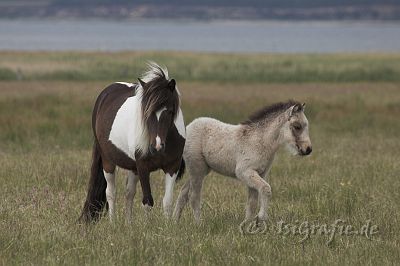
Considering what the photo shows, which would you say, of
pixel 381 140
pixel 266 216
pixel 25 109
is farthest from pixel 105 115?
pixel 25 109

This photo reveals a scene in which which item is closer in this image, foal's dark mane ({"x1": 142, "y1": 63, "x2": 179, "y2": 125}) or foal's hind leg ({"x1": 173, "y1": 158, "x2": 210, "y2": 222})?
foal's dark mane ({"x1": 142, "y1": 63, "x2": 179, "y2": 125})

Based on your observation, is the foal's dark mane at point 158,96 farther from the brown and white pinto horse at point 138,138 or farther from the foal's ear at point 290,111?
the foal's ear at point 290,111

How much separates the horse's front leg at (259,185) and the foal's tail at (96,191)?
5.56 ft

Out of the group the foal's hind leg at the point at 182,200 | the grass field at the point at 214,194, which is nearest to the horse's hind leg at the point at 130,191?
the grass field at the point at 214,194

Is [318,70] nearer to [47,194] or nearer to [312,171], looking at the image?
[312,171]

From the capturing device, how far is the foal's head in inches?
341

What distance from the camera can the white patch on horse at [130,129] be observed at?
888 cm

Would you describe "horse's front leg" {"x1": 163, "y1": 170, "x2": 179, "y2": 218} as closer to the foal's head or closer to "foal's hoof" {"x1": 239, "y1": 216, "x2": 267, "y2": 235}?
the foal's head

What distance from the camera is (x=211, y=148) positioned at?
9.77 m

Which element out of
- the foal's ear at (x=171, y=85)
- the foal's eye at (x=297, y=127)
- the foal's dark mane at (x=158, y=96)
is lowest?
the foal's eye at (x=297, y=127)

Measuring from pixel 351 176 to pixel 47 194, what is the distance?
4.69 metres

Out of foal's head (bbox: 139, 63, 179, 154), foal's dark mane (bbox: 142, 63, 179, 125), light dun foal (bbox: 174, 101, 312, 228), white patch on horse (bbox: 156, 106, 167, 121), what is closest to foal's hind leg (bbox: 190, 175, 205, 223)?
light dun foal (bbox: 174, 101, 312, 228)

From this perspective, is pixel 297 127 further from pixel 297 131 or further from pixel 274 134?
pixel 274 134

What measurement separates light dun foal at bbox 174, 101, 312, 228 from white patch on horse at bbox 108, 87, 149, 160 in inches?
30.2
